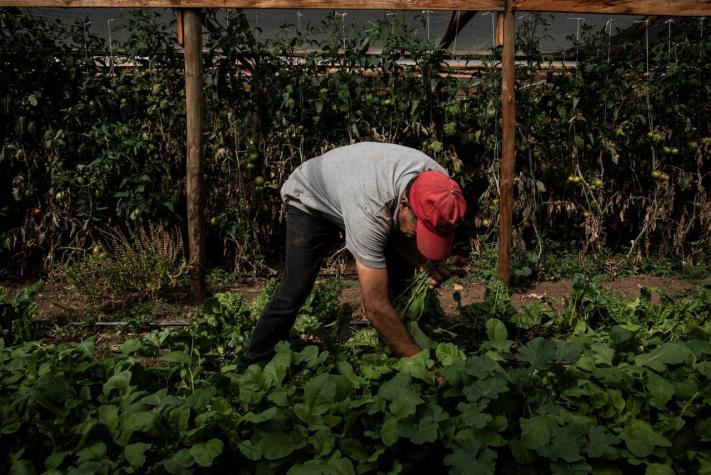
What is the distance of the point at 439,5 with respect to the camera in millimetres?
4539

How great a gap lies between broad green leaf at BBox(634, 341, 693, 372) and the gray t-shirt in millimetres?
1072

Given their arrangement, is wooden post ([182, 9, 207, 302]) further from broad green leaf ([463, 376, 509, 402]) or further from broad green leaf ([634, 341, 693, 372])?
broad green leaf ([634, 341, 693, 372])

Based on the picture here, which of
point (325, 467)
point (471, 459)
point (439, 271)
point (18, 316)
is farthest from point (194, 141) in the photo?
point (471, 459)

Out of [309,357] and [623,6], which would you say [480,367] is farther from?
[623,6]

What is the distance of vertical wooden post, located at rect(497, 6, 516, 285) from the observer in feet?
15.5

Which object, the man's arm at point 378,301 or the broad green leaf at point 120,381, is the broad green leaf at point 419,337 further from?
the broad green leaf at point 120,381

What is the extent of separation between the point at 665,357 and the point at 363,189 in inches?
52.5

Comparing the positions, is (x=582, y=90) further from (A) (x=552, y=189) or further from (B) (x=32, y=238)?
(B) (x=32, y=238)

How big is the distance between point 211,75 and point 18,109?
5.35ft

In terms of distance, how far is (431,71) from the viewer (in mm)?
5555

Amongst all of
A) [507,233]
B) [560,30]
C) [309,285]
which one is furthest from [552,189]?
[309,285]

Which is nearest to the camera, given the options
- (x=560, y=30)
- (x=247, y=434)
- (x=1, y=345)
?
(x=247, y=434)

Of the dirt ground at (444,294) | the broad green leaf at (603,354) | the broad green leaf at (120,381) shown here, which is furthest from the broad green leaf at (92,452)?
Result: the dirt ground at (444,294)

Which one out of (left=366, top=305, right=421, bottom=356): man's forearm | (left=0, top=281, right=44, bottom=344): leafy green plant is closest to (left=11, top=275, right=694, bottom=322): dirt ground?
(left=0, top=281, right=44, bottom=344): leafy green plant
